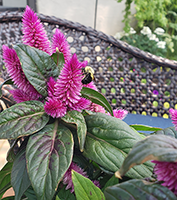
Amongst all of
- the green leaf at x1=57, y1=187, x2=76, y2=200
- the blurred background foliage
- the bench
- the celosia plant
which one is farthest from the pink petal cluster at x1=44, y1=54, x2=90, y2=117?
the blurred background foliage

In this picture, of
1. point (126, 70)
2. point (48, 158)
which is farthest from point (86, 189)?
point (126, 70)

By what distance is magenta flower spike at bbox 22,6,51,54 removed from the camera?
1.11 feet

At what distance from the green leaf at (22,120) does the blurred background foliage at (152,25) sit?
2560mm

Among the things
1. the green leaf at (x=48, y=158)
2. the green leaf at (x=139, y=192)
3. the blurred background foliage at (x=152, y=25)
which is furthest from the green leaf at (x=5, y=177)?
the blurred background foliage at (x=152, y=25)

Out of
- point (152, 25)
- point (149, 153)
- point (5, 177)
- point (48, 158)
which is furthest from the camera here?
point (152, 25)

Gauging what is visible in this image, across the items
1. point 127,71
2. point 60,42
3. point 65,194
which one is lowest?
point 127,71

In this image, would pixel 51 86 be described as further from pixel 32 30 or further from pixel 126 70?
pixel 126 70

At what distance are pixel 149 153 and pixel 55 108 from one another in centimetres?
18

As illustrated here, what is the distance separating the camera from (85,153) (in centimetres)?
31

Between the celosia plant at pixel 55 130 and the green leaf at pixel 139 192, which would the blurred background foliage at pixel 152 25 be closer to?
the celosia plant at pixel 55 130

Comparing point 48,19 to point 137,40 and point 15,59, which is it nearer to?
point 15,59

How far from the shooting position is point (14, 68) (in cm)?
32

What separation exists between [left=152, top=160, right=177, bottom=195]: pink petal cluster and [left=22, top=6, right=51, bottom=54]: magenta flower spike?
281 mm

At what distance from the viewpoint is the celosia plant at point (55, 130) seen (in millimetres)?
272
